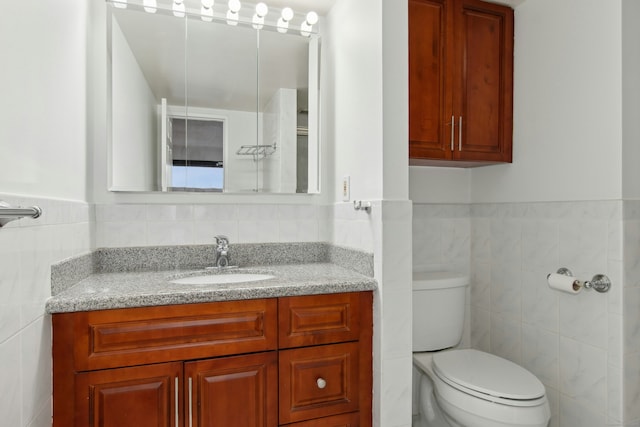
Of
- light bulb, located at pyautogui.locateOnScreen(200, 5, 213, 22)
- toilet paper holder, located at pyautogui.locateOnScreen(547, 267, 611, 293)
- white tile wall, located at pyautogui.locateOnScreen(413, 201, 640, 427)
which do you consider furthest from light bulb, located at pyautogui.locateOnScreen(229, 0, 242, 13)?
toilet paper holder, located at pyautogui.locateOnScreen(547, 267, 611, 293)

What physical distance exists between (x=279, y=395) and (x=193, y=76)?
4.92ft

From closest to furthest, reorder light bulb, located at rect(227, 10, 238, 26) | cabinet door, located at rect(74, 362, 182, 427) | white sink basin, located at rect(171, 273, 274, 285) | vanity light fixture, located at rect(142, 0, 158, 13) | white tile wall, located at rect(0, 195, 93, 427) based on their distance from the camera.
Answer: white tile wall, located at rect(0, 195, 93, 427) → cabinet door, located at rect(74, 362, 182, 427) → white sink basin, located at rect(171, 273, 274, 285) → vanity light fixture, located at rect(142, 0, 158, 13) → light bulb, located at rect(227, 10, 238, 26)

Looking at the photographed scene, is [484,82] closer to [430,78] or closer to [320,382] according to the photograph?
[430,78]

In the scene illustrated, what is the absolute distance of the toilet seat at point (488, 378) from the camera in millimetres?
1452

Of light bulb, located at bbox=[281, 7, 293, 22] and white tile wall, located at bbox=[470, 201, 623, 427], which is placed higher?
light bulb, located at bbox=[281, 7, 293, 22]

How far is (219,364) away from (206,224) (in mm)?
758

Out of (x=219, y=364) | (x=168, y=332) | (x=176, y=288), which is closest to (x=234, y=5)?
(x=176, y=288)

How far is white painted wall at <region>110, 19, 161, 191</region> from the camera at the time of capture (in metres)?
1.74

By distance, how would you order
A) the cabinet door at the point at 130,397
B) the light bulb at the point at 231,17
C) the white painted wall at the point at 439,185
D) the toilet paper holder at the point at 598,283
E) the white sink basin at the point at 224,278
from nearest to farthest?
the cabinet door at the point at 130,397, the toilet paper holder at the point at 598,283, the white sink basin at the point at 224,278, the light bulb at the point at 231,17, the white painted wall at the point at 439,185

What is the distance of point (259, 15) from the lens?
6.23ft

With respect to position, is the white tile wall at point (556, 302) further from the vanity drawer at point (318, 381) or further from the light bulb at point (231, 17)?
the light bulb at point (231, 17)

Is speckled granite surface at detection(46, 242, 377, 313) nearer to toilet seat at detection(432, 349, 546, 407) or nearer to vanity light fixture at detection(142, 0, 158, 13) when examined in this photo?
toilet seat at detection(432, 349, 546, 407)

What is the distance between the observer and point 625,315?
1482 mm

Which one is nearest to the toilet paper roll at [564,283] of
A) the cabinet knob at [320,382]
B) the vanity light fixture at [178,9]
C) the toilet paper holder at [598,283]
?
the toilet paper holder at [598,283]
